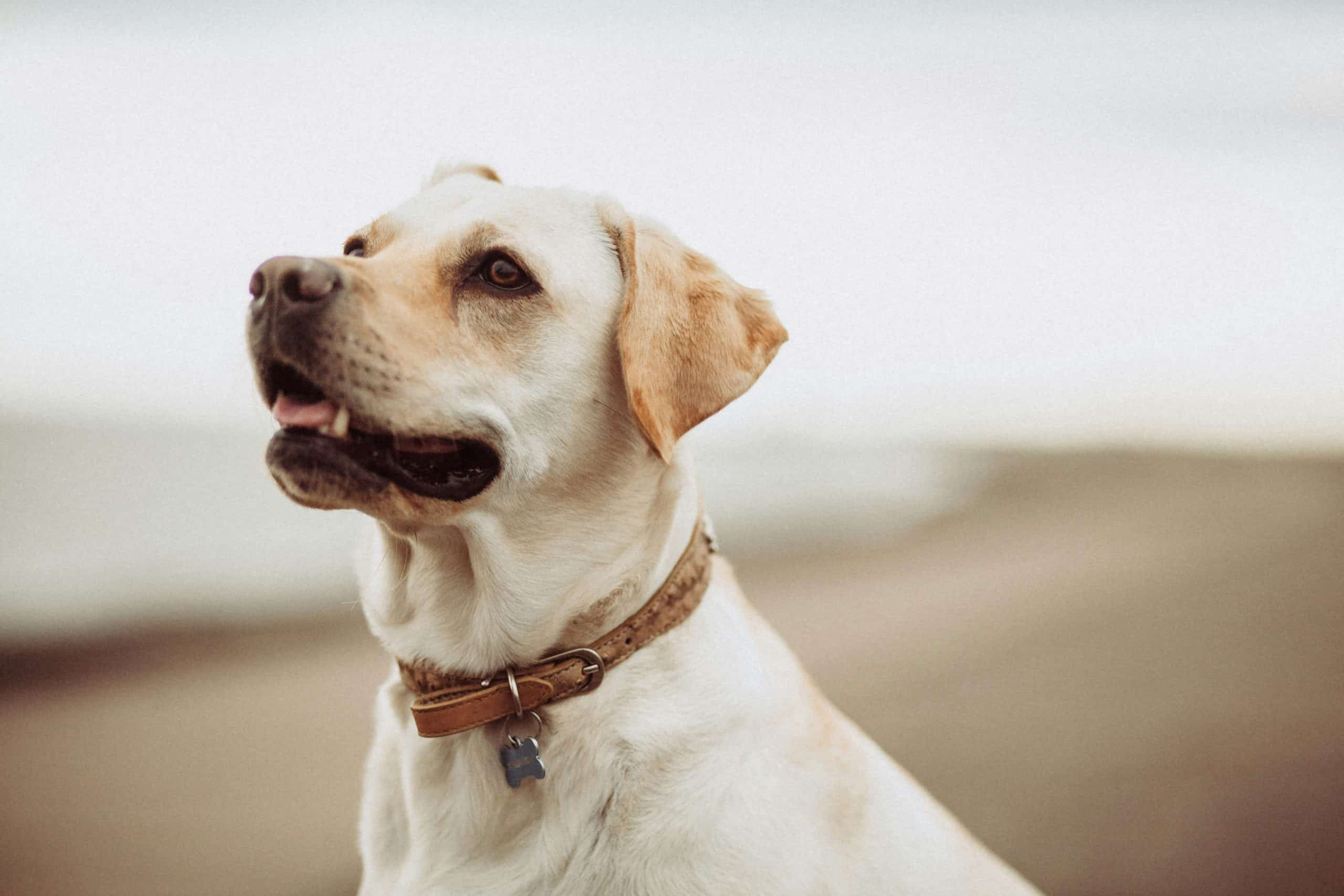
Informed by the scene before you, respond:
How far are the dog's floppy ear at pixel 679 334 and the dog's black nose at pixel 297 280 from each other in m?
0.61

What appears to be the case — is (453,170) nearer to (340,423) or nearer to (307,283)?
(307,283)

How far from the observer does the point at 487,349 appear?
1856mm

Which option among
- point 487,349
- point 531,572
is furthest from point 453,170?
point 531,572

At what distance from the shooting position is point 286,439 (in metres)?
1.64

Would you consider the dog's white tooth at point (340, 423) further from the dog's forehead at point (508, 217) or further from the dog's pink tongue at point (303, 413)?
the dog's forehead at point (508, 217)

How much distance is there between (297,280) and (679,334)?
80 cm

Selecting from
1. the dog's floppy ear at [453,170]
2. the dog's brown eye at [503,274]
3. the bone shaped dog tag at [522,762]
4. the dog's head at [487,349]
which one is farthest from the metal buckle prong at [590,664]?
the dog's floppy ear at [453,170]

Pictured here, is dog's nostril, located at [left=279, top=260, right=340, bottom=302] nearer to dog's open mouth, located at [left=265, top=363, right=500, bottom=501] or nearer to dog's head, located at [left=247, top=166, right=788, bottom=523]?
dog's head, located at [left=247, top=166, right=788, bottom=523]

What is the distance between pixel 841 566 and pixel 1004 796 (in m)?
3.60

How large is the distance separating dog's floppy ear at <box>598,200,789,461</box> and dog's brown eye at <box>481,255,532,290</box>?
0.24m

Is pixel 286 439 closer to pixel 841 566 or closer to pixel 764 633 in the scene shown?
pixel 764 633

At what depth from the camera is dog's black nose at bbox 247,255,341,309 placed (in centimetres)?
162

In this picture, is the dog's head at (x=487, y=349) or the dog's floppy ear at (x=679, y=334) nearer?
the dog's head at (x=487, y=349)

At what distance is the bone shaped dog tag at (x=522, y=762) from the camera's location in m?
1.70
